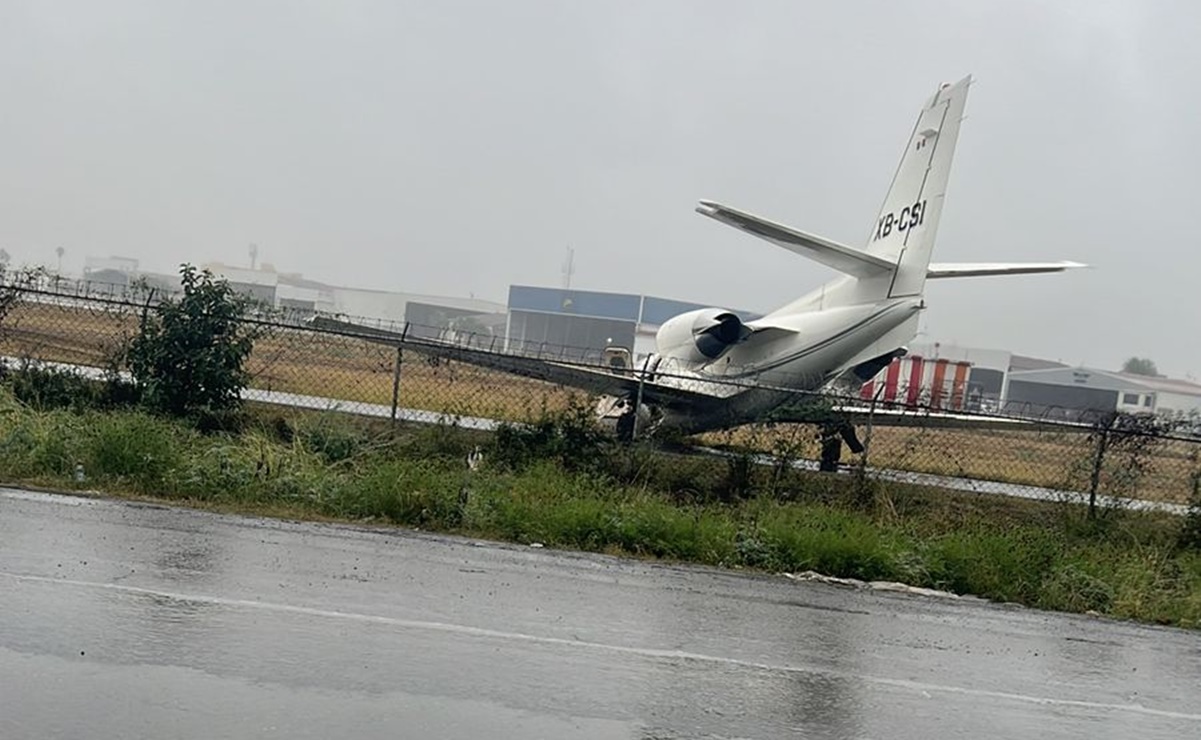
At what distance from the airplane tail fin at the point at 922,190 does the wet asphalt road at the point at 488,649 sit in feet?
28.8

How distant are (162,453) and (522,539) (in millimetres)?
4012

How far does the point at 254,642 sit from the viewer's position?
20.3 ft

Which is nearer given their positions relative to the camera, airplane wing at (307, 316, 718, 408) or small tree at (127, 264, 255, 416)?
small tree at (127, 264, 255, 416)

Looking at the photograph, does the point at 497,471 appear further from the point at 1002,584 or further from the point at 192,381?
the point at 1002,584

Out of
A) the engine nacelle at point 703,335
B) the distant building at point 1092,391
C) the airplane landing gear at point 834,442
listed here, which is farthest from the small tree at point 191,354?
the distant building at point 1092,391

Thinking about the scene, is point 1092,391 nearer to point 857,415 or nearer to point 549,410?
point 857,415

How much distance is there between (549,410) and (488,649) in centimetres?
747

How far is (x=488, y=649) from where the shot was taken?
654 centimetres

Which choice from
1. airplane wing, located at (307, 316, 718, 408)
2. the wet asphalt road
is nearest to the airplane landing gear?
airplane wing, located at (307, 316, 718, 408)

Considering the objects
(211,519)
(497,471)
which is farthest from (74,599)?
(497,471)

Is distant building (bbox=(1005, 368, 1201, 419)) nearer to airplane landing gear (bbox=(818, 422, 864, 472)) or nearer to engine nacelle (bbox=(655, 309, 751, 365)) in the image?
engine nacelle (bbox=(655, 309, 751, 365))

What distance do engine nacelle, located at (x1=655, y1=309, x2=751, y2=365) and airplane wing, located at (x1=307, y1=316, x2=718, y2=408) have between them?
6.44 ft

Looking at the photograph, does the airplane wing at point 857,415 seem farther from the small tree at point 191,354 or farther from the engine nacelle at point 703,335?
the small tree at point 191,354

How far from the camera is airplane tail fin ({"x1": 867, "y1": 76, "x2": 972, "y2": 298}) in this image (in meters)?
17.6
